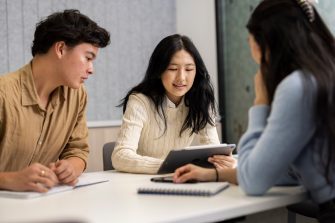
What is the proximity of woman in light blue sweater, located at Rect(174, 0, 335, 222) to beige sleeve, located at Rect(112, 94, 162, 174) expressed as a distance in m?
0.66

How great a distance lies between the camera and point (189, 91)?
95.7 inches

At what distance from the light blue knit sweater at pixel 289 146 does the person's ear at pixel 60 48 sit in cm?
94

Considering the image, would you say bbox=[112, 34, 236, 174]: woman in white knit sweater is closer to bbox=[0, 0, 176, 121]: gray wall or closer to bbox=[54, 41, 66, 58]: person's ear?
bbox=[54, 41, 66, 58]: person's ear

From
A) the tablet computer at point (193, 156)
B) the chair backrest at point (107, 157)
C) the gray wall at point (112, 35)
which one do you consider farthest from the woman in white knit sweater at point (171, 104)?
the gray wall at point (112, 35)

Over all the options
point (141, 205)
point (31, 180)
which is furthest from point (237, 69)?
point (141, 205)

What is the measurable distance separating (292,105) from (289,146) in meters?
0.11

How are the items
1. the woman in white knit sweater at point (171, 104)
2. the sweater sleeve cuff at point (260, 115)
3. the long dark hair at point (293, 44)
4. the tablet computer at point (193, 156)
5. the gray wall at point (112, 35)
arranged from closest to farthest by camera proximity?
1. the long dark hair at point (293, 44)
2. the sweater sleeve cuff at point (260, 115)
3. the tablet computer at point (193, 156)
4. the woman in white knit sweater at point (171, 104)
5. the gray wall at point (112, 35)

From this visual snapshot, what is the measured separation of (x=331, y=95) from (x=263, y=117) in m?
0.22

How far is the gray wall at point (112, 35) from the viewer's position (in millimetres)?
3291

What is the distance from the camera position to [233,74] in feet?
14.4

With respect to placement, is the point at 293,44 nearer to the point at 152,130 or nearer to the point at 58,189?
the point at 58,189

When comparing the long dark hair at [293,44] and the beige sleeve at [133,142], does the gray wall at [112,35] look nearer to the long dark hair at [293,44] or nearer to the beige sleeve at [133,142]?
the beige sleeve at [133,142]

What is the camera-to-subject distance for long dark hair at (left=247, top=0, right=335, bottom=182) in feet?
3.99

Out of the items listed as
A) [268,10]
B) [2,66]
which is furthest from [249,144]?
[2,66]
